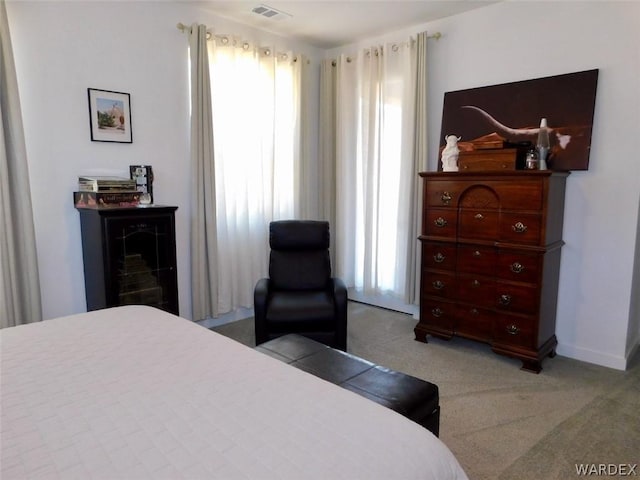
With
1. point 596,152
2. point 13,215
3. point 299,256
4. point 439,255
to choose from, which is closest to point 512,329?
point 439,255

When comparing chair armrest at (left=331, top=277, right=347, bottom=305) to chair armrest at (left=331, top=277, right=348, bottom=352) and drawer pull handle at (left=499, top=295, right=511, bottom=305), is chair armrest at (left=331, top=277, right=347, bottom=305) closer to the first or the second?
chair armrest at (left=331, top=277, right=348, bottom=352)

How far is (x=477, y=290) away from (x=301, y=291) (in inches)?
54.8

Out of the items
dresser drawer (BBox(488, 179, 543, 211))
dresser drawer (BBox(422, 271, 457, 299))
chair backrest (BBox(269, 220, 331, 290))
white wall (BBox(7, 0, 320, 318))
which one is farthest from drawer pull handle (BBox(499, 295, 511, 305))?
white wall (BBox(7, 0, 320, 318))

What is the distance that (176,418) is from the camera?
1168 millimetres

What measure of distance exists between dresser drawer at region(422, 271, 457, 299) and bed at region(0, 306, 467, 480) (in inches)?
88.9

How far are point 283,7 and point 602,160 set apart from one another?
9.00ft

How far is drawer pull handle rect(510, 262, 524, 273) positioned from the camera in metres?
3.05

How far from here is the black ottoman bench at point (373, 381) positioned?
1.77 meters

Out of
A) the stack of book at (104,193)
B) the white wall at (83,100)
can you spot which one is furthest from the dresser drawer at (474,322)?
the stack of book at (104,193)

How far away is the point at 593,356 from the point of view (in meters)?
3.23

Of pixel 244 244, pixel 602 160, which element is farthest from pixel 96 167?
pixel 602 160

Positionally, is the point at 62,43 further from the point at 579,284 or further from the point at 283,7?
the point at 579,284

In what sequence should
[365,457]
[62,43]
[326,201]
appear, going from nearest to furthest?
1. [365,457]
2. [62,43]
3. [326,201]

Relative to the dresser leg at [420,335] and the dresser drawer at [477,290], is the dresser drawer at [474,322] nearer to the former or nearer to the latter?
the dresser drawer at [477,290]
